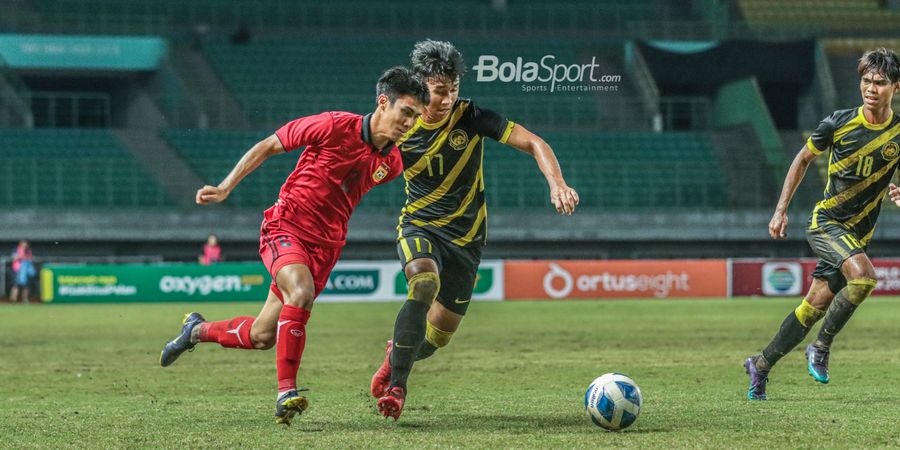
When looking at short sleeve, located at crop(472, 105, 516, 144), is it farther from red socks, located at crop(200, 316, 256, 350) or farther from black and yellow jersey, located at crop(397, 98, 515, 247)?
red socks, located at crop(200, 316, 256, 350)

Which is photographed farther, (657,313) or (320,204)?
(657,313)

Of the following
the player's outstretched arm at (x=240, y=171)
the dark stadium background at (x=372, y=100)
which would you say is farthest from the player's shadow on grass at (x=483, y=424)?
the dark stadium background at (x=372, y=100)

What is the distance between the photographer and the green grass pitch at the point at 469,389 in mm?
6508

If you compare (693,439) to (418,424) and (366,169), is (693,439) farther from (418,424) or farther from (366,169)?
(366,169)

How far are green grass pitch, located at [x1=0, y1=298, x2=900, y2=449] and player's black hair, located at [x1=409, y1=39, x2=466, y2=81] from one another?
6.82 ft

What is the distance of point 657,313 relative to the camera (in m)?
22.1

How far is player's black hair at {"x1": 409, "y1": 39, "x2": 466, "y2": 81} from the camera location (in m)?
7.24

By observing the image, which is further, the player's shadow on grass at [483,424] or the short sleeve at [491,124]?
the short sleeve at [491,124]

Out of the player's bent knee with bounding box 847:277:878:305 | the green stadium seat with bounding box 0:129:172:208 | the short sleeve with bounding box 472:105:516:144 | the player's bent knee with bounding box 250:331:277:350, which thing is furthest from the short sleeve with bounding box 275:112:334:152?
the green stadium seat with bounding box 0:129:172:208

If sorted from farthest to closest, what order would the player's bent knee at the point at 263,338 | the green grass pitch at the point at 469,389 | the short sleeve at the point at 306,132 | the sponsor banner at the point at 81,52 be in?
the sponsor banner at the point at 81,52, the player's bent knee at the point at 263,338, the short sleeve at the point at 306,132, the green grass pitch at the point at 469,389

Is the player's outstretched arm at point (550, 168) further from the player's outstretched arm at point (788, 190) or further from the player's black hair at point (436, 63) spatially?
the player's outstretched arm at point (788, 190)

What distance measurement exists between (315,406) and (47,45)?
29606 mm

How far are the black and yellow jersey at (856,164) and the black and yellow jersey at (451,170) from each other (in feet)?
7.90

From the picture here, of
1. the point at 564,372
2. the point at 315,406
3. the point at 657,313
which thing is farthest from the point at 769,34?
the point at 315,406
